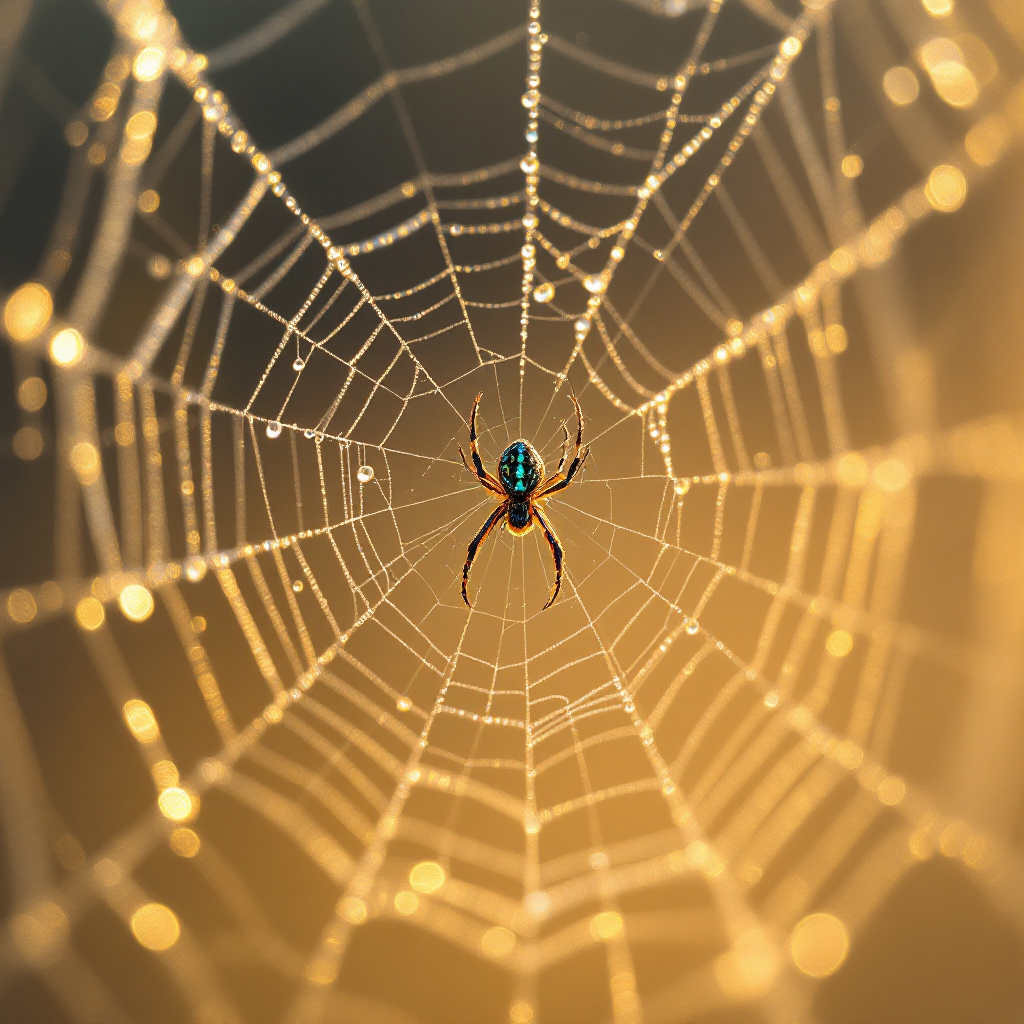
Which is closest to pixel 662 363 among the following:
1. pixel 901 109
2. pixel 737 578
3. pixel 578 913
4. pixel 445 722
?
pixel 737 578

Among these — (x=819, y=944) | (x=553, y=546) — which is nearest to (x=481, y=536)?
(x=553, y=546)

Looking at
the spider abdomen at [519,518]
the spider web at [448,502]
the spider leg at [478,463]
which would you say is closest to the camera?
the spider web at [448,502]

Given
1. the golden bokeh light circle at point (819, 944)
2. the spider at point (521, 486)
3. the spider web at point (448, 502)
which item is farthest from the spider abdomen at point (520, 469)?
the golden bokeh light circle at point (819, 944)

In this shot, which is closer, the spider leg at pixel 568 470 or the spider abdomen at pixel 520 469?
the spider leg at pixel 568 470

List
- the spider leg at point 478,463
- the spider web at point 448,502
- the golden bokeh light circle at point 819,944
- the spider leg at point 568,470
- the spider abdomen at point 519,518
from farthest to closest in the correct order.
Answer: the spider abdomen at point 519,518, the spider leg at point 478,463, the spider leg at point 568,470, the golden bokeh light circle at point 819,944, the spider web at point 448,502

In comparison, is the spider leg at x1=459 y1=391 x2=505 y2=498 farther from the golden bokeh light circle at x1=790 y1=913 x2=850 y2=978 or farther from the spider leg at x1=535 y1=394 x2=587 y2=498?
the golden bokeh light circle at x1=790 y1=913 x2=850 y2=978

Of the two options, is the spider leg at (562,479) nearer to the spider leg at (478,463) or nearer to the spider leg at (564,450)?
the spider leg at (564,450)

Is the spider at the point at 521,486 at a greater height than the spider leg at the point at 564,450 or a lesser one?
lesser
